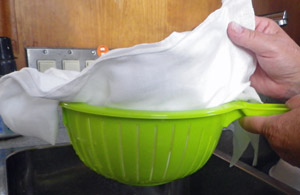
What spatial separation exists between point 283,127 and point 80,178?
447mm

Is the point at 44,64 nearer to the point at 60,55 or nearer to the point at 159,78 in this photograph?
the point at 60,55

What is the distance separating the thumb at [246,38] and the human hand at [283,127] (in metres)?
0.09

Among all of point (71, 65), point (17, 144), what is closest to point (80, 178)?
point (17, 144)

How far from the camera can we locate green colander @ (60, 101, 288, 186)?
0.80 feet

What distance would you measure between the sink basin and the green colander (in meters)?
0.25

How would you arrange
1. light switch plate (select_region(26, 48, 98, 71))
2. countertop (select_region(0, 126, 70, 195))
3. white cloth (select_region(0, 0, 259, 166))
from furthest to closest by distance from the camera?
light switch plate (select_region(26, 48, 98, 71)) < countertop (select_region(0, 126, 70, 195)) < white cloth (select_region(0, 0, 259, 166))

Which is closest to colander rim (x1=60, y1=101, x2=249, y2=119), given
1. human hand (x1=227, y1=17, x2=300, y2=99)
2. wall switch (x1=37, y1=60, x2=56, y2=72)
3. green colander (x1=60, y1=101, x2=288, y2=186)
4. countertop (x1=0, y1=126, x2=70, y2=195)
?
green colander (x1=60, y1=101, x2=288, y2=186)

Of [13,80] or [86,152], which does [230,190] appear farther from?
[13,80]

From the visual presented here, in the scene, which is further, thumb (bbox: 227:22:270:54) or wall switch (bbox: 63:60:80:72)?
wall switch (bbox: 63:60:80:72)

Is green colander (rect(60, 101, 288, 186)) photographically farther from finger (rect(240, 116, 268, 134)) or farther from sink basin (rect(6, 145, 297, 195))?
sink basin (rect(6, 145, 297, 195))

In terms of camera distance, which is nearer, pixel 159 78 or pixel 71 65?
pixel 159 78

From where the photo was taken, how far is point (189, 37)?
24 cm

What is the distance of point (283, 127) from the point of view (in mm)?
315

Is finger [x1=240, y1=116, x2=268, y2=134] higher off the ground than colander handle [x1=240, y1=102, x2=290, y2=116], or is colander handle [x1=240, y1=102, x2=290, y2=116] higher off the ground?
colander handle [x1=240, y1=102, x2=290, y2=116]
